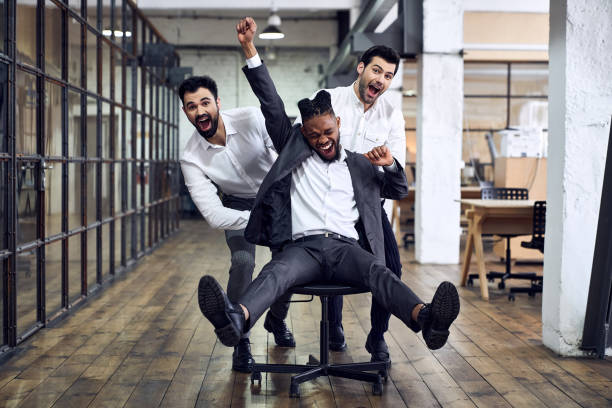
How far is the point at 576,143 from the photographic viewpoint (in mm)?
3641

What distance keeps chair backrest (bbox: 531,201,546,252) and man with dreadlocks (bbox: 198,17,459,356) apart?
8.13ft

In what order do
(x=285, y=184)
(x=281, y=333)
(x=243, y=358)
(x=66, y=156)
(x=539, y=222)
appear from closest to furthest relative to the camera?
(x=285, y=184) → (x=243, y=358) → (x=281, y=333) → (x=66, y=156) → (x=539, y=222)

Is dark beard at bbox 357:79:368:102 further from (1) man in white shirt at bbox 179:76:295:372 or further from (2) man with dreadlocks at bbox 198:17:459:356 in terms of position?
(1) man in white shirt at bbox 179:76:295:372

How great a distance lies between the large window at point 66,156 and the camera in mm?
3711

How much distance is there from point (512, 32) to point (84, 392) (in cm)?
959

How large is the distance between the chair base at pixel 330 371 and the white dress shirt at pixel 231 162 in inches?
27.3

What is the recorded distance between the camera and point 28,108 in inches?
156

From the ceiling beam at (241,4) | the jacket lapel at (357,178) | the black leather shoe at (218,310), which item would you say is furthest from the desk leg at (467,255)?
the ceiling beam at (241,4)

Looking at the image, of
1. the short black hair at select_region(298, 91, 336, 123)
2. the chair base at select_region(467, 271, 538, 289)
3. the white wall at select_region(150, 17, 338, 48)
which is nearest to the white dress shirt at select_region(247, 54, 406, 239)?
the short black hair at select_region(298, 91, 336, 123)

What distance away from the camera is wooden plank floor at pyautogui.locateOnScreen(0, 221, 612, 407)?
2.97 m

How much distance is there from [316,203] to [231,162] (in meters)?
0.55

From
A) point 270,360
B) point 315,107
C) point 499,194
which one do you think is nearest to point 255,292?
point 315,107

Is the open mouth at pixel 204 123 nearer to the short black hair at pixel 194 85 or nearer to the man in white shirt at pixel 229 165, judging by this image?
the man in white shirt at pixel 229 165

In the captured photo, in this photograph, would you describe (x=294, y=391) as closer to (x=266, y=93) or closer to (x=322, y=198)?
(x=322, y=198)
